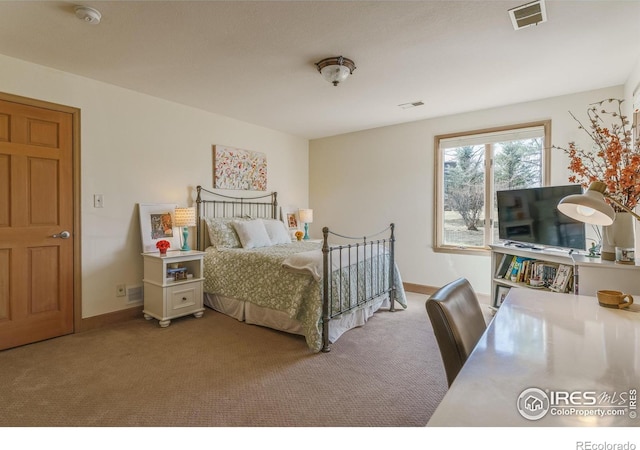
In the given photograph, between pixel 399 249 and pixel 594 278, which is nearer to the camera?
pixel 594 278

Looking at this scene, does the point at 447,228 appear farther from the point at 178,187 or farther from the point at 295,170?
the point at 178,187

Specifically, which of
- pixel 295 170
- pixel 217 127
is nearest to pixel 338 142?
pixel 295 170

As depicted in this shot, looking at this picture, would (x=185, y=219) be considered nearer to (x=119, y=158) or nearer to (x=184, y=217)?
(x=184, y=217)

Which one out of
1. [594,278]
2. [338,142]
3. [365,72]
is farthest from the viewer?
[338,142]

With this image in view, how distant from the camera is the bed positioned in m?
2.78

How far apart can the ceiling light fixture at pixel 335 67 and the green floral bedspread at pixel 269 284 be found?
1674mm

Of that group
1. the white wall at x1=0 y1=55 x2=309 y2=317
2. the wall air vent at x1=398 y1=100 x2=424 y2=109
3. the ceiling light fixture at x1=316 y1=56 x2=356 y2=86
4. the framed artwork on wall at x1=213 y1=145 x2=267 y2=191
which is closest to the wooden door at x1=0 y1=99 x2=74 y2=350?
the white wall at x1=0 y1=55 x2=309 y2=317

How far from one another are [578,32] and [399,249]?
3.06 metres

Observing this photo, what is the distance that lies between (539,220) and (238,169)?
3.59m

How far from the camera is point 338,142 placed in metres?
5.31

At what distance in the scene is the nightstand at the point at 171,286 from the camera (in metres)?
3.23

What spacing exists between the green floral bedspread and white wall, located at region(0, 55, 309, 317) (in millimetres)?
841

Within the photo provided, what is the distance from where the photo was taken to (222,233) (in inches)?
153

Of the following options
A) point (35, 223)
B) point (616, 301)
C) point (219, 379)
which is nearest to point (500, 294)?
point (616, 301)
